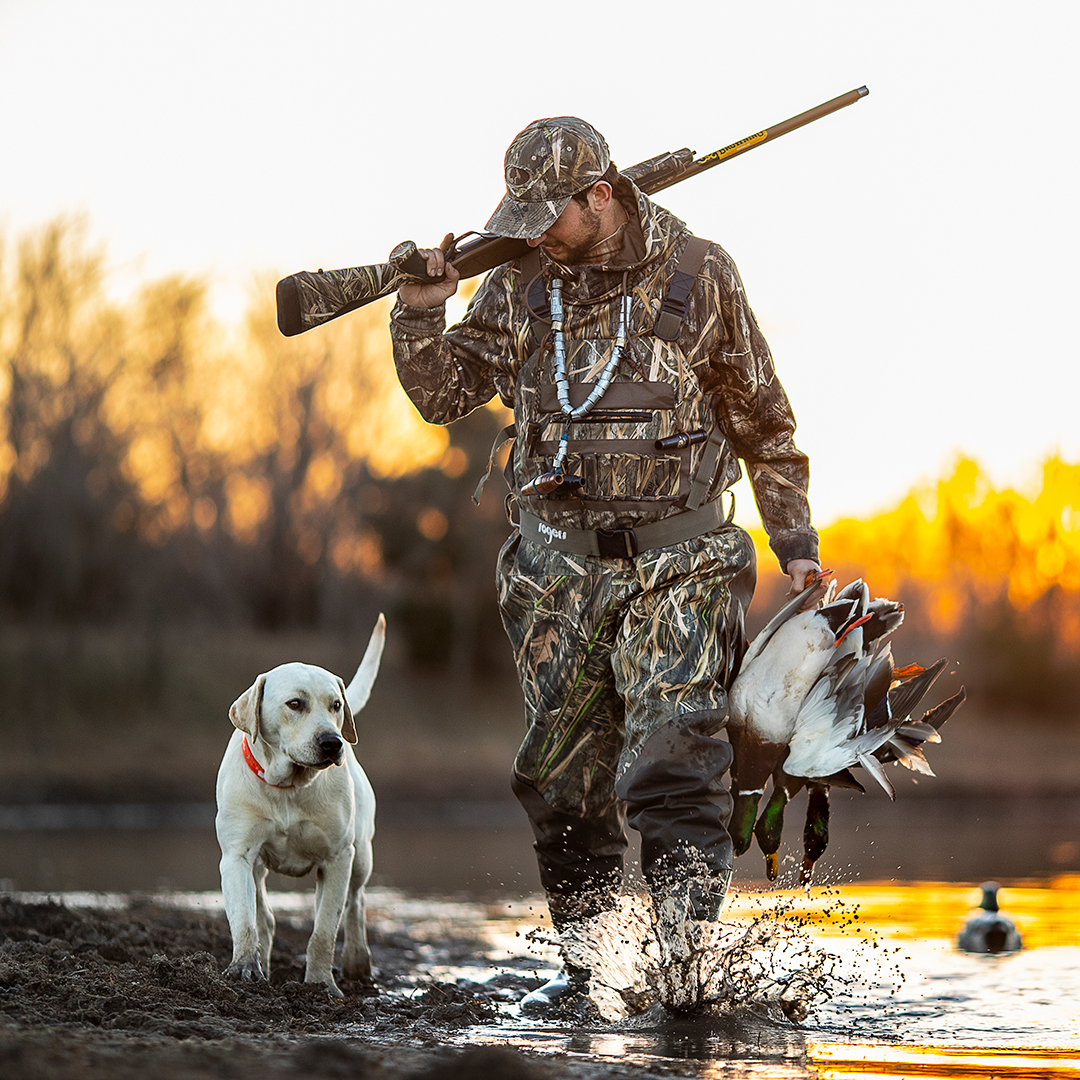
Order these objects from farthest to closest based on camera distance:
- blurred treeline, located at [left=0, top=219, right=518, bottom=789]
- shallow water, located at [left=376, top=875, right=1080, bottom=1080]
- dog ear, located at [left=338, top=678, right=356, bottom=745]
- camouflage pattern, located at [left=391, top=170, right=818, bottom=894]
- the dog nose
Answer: blurred treeline, located at [left=0, top=219, right=518, bottom=789]
dog ear, located at [left=338, top=678, right=356, bottom=745]
the dog nose
camouflage pattern, located at [left=391, top=170, right=818, bottom=894]
shallow water, located at [left=376, top=875, right=1080, bottom=1080]

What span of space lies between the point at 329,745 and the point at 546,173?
2.02 meters

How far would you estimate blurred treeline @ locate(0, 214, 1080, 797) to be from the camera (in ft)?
104

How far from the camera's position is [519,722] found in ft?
114

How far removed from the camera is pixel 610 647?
15.1ft

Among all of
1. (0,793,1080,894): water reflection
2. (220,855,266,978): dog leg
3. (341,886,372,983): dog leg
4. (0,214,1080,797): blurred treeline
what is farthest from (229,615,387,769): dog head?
(0,214,1080,797): blurred treeline

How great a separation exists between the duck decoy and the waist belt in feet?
8.34

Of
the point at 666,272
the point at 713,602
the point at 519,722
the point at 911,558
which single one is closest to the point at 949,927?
the point at 713,602

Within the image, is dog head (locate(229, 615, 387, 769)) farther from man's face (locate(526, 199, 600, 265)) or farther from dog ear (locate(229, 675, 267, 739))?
man's face (locate(526, 199, 600, 265))

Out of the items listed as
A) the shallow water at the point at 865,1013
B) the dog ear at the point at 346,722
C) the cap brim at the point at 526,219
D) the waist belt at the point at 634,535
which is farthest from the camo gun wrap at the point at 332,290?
the shallow water at the point at 865,1013

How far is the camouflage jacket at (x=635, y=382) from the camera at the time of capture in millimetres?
4516

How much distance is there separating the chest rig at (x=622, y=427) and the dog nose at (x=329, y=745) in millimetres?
1033

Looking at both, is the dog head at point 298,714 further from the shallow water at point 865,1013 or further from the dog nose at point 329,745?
the shallow water at point 865,1013

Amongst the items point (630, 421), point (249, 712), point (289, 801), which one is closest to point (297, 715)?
point (249, 712)

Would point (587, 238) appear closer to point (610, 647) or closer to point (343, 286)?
point (343, 286)
